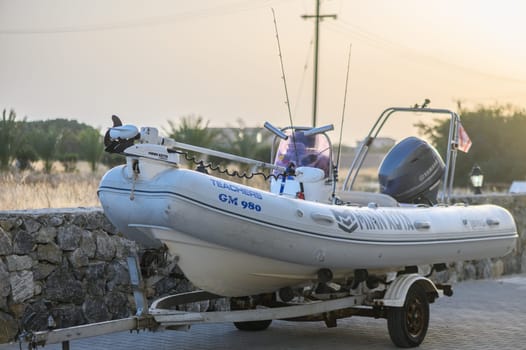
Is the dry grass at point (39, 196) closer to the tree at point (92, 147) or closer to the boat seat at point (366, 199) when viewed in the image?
the boat seat at point (366, 199)

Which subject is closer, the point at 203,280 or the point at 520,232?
the point at 203,280

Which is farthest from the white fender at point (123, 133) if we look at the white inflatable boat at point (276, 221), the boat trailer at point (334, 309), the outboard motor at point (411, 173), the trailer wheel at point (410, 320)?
the outboard motor at point (411, 173)

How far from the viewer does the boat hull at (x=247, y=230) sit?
346 inches

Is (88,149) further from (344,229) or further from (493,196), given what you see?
(344,229)

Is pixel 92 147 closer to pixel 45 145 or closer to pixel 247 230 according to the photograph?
pixel 45 145

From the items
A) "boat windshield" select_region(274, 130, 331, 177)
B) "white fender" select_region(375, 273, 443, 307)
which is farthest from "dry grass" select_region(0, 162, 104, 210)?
"white fender" select_region(375, 273, 443, 307)

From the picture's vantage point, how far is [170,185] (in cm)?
872

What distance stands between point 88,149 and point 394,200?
82.9 feet

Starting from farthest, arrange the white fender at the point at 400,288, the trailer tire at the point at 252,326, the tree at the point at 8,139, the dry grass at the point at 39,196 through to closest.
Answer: the tree at the point at 8,139
the dry grass at the point at 39,196
the trailer tire at the point at 252,326
the white fender at the point at 400,288

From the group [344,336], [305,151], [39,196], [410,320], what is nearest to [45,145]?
[39,196]

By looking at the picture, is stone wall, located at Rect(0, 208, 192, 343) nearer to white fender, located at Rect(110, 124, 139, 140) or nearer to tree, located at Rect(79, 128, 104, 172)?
white fender, located at Rect(110, 124, 139, 140)

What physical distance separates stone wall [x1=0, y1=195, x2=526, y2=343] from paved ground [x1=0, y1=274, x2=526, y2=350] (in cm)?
33

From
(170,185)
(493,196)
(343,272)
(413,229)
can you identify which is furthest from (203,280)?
(493,196)

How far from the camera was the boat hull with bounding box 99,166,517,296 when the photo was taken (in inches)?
346
